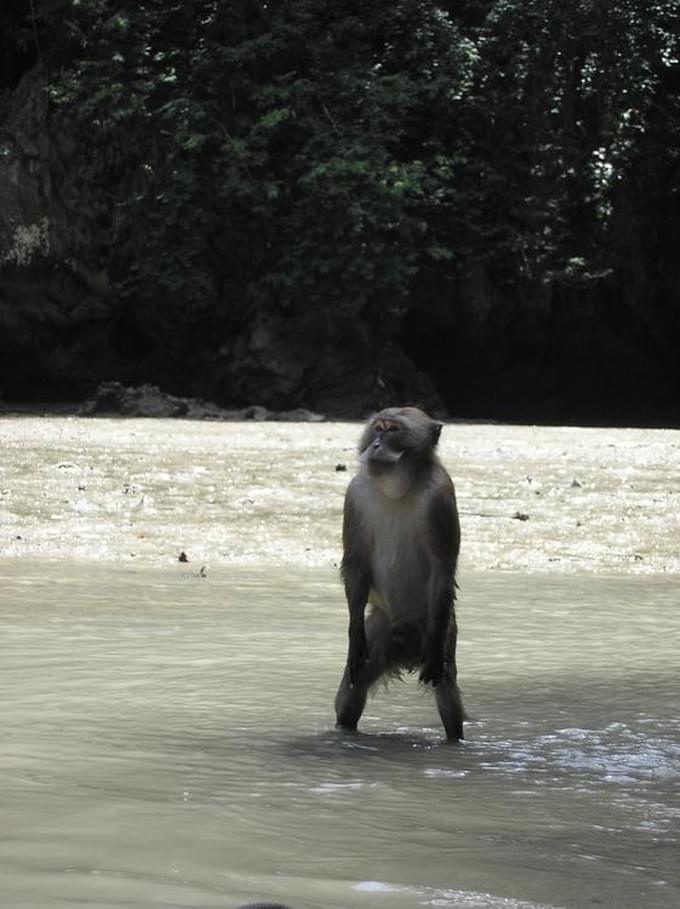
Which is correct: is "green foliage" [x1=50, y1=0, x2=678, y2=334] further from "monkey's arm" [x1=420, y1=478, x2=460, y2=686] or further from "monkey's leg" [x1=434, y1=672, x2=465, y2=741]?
"monkey's leg" [x1=434, y1=672, x2=465, y2=741]

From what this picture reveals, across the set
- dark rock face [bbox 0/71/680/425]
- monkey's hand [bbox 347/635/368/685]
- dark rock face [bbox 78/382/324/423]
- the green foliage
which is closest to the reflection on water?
monkey's hand [bbox 347/635/368/685]

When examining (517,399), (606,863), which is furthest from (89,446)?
(517,399)

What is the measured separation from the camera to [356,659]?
4.75 m

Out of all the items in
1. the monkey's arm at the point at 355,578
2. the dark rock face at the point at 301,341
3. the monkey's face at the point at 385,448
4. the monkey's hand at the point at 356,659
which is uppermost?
the dark rock face at the point at 301,341

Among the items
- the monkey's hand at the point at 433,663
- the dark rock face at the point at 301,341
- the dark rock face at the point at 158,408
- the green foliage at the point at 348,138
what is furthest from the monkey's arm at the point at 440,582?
the green foliage at the point at 348,138

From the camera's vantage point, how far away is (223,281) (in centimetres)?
2425

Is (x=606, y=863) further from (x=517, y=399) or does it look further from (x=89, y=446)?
(x=517, y=399)

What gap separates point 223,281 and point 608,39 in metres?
7.20

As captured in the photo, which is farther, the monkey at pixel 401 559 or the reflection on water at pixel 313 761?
the monkey at pixel 401 559

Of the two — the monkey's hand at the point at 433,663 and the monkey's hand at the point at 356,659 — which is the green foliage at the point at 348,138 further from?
the monkey's hand at the point at 433,663

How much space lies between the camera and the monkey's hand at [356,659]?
4.75 m

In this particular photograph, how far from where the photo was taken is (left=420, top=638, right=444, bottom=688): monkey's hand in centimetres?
462

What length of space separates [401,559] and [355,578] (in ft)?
0.50

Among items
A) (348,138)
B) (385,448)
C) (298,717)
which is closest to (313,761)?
(298,717)
